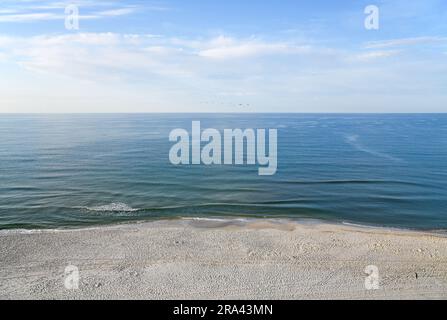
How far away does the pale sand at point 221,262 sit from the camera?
1800cm

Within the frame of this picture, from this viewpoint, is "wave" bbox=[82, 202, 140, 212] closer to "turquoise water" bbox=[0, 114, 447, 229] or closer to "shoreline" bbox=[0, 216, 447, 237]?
"turquoise water" bbox=[0, 114, 447, 229]

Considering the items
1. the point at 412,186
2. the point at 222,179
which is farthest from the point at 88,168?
the point at 412,186

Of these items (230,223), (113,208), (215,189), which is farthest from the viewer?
(215,189)

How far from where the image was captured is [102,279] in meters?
19.1

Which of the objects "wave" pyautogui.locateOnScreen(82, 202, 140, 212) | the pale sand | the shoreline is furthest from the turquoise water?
the pale sand

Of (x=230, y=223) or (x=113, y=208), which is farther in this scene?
(x=113, y=208)

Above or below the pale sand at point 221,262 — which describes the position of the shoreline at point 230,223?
below

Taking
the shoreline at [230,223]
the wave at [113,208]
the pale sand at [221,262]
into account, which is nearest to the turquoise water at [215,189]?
the wave at [113,208]

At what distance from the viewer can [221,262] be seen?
21375mm

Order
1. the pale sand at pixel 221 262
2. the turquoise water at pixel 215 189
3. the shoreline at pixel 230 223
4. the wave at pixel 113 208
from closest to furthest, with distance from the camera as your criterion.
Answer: the pale sand at pixel 221 262 → the shoreline at pixel 230 223 → the turquoise water at pixel 215 189 → the wave at pixel 113 208

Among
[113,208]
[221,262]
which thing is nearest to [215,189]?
[113,208]

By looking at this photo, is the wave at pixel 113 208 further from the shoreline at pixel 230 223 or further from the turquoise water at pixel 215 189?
the shoreline at pixel 230 223

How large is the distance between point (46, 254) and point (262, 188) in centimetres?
2519

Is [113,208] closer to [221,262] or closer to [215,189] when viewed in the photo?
[215,189]
